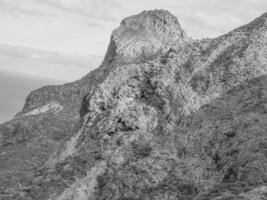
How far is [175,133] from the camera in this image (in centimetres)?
2125

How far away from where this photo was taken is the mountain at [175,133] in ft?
56.1

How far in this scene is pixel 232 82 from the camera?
75.7 feet

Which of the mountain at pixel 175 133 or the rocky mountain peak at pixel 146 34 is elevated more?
the rocky mountain peak at pixel 146 34

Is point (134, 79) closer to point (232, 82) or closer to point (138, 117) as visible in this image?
point (138, 117)

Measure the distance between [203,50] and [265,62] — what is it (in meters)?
4.76

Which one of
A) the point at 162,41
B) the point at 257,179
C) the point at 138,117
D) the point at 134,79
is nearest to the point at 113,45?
the point at 162,41

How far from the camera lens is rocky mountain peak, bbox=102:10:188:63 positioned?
52.7 metres

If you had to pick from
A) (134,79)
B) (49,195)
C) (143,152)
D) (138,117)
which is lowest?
(49,195)

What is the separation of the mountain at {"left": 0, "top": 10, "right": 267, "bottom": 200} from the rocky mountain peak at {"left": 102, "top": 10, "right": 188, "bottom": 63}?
24939mm

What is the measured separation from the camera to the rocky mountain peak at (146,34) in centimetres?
5269

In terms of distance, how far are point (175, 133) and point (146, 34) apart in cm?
3725

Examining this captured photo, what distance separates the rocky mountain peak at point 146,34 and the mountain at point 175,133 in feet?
81.8

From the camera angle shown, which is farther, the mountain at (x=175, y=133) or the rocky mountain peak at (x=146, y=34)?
the rocky mountain peak at (x=146, y=34)

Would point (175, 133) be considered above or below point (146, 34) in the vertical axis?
below
